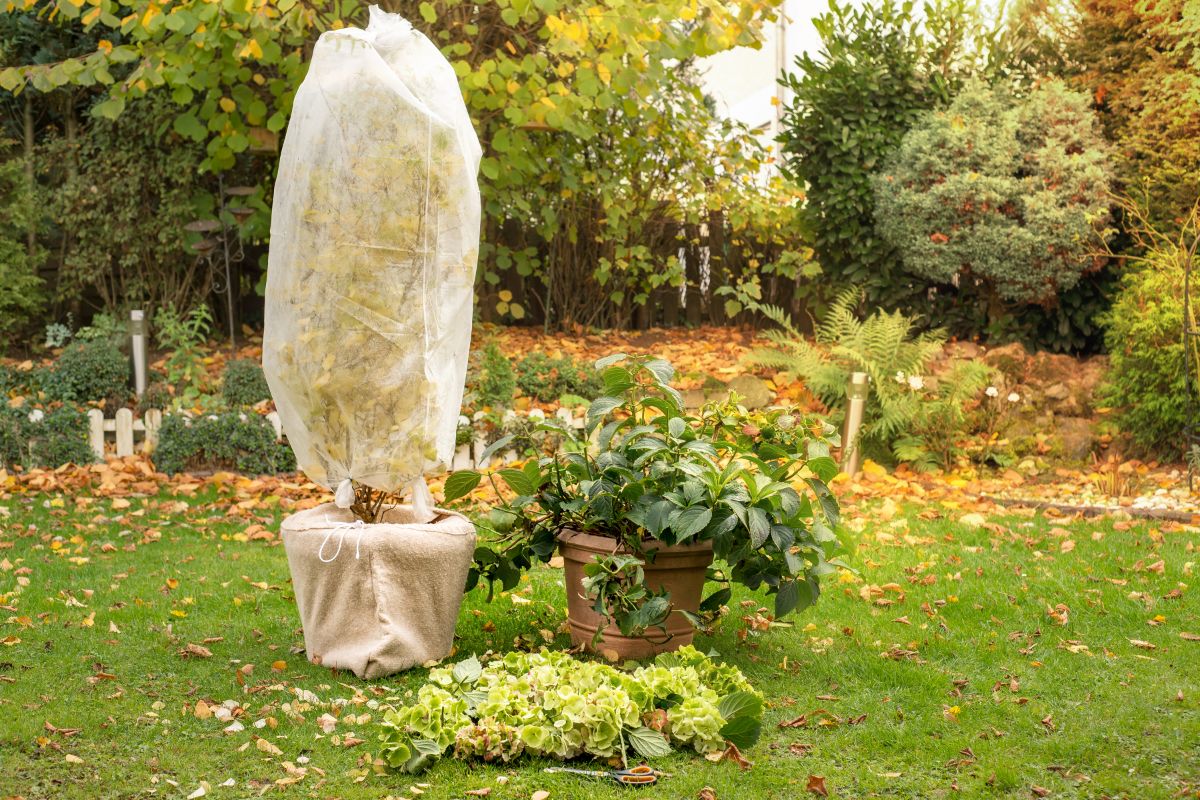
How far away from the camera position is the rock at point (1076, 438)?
7746 mm

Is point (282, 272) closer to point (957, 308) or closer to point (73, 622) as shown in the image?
point (73, 622)

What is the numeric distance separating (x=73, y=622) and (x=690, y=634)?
2.27 m

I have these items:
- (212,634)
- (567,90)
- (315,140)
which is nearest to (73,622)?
(212,634)

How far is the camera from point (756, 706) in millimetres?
3184

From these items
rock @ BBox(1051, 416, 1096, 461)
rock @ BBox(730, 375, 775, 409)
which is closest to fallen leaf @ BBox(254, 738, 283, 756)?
rock @ BBox(730, 375, 775, 409)

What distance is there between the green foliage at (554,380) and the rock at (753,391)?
102 cm

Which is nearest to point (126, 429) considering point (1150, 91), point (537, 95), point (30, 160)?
point (30, 160)

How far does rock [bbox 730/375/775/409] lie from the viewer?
8.38m

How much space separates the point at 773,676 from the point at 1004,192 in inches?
226

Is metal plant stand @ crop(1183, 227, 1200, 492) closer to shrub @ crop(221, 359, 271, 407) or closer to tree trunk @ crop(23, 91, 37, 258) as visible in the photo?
shrub @ crop(221, 359, 271, 407)

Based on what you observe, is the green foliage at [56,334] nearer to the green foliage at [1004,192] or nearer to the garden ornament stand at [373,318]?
the garden ornament stand at [373,318]

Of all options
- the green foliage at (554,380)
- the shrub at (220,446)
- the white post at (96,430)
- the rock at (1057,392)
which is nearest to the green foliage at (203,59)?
the white post at (96,430)

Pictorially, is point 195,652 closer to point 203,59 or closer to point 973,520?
point 973,520

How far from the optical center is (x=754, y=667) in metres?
3.95
